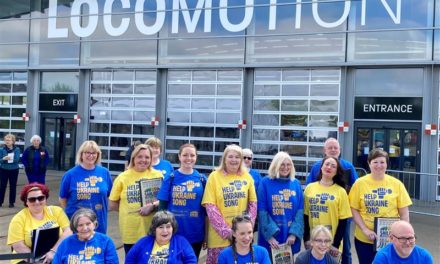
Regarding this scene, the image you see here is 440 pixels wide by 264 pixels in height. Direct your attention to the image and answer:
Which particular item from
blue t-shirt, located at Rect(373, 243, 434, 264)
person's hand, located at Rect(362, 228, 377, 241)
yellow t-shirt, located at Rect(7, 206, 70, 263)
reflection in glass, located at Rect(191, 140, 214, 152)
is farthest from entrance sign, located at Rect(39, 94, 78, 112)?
blue t-shirt, located at Rect(373, 243, 434, 264)

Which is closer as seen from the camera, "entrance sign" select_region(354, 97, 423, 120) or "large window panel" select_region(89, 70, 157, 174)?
"entrance sign" select_region(354, 97, 423, 120)

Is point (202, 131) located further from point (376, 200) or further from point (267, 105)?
point (376, 200)

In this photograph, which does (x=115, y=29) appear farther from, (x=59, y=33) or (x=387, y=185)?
(x=387, y=185)

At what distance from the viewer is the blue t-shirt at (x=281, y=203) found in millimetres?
4730

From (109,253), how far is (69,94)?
50.1 ft

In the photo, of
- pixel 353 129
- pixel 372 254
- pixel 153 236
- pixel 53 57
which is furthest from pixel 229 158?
pixel 53 57

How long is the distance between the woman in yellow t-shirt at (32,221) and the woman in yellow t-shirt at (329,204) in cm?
246

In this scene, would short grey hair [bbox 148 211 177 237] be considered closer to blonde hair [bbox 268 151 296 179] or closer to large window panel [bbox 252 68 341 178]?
blonde hair [bbox 268 151 296 179]

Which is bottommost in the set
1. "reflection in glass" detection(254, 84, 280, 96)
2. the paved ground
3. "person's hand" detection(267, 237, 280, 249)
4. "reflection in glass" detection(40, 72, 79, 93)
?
the paved ground

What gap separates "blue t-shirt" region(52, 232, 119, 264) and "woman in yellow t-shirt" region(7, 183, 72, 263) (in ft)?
1.11

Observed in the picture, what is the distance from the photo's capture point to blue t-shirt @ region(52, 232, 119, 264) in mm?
3920

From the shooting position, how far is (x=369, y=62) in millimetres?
13695

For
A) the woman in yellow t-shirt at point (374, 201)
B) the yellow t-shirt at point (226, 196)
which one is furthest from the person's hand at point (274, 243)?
the woman in yellow t-shirt at point (374, 201)

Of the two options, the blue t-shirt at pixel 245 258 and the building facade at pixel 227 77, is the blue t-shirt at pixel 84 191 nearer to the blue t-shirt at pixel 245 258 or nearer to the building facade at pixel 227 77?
the blue t-shirt at pixel 245 258
